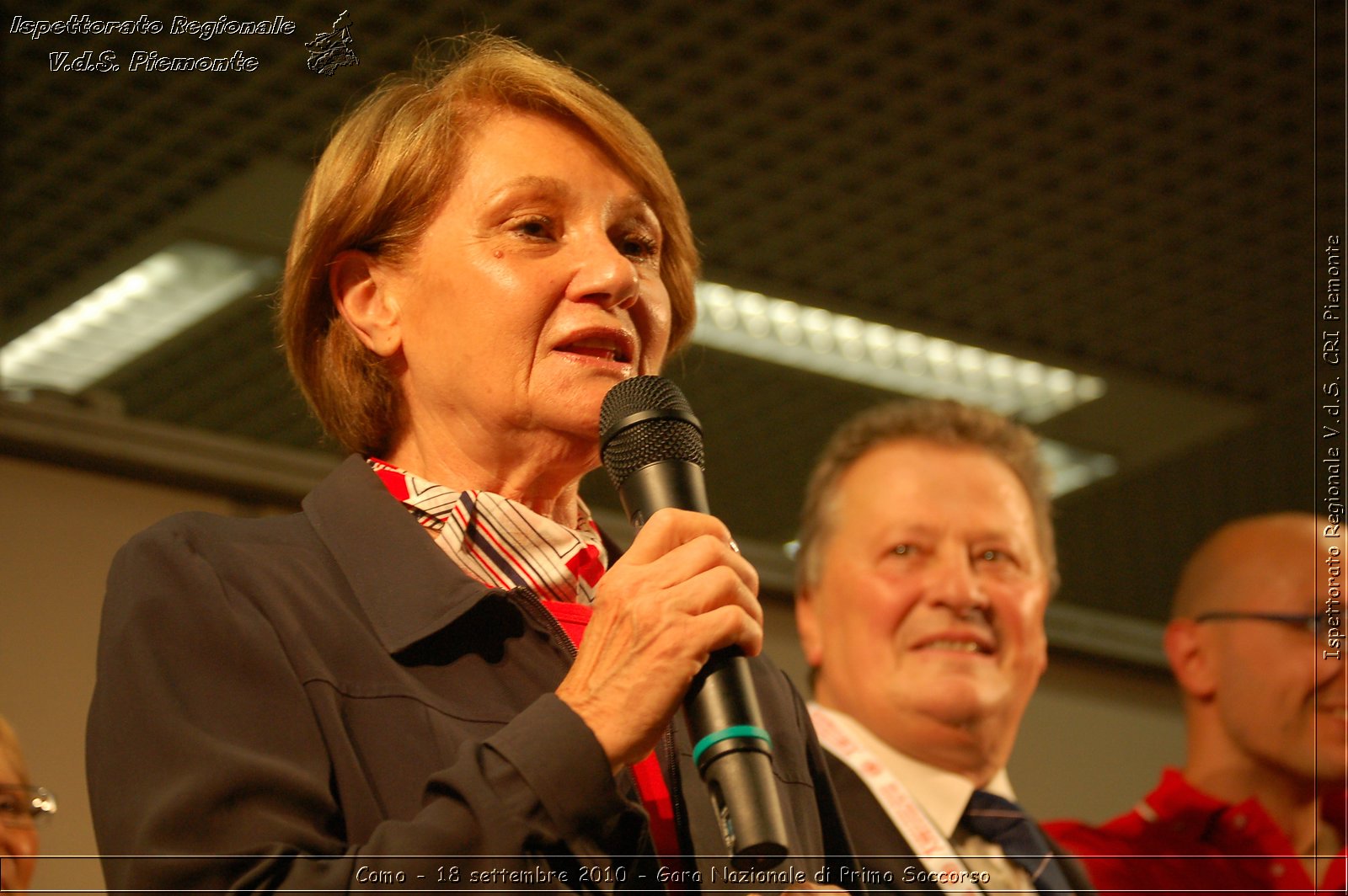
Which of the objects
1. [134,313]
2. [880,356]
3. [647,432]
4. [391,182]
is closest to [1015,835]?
[647,432]

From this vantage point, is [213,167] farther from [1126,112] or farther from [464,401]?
[1126,112]


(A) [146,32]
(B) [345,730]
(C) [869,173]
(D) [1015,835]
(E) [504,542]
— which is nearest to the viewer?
(B) [345,730]

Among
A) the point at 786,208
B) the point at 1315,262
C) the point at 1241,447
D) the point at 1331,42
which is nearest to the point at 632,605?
the point at 786,208

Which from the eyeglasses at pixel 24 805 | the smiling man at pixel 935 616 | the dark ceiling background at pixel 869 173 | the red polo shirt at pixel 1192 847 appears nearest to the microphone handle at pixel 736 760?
the eyeglasses at pixel 24 805

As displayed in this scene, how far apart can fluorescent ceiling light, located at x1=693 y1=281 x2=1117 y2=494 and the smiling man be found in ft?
2.73

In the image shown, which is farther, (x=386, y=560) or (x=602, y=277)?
(x=602, y=277)

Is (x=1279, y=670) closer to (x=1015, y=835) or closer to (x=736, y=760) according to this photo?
(x=1015, y=835)

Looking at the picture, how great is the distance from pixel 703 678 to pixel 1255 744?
61.0 inches

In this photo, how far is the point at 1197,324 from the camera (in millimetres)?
3320

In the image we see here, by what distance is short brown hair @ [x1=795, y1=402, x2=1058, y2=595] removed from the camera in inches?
91.4

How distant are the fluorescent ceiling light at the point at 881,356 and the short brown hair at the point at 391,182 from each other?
155 centimetres

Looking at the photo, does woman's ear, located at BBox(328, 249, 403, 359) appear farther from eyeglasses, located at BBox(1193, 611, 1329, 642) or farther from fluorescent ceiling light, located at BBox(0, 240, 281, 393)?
eyeglasses, located at BBox(1193, 611, 1329, 642)

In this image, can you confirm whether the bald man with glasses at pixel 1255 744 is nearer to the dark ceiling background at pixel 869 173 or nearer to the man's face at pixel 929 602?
the man's face at pixel 929 602

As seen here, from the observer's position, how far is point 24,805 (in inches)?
59.0
